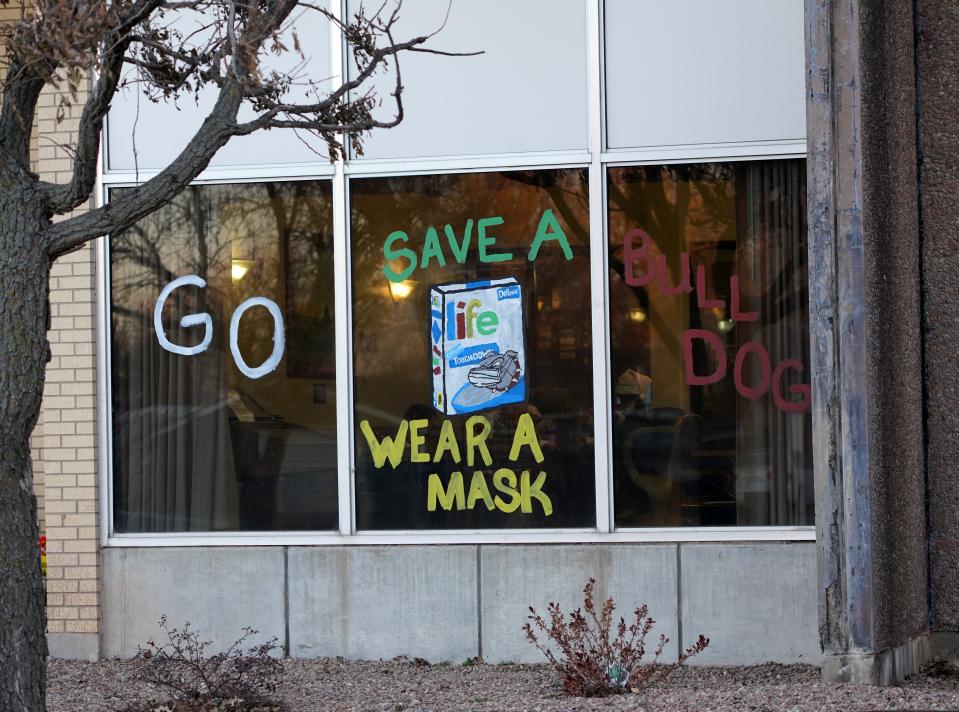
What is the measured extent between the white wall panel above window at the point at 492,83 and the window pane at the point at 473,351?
8.3 inches

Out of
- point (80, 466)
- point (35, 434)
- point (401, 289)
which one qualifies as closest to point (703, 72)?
point (401, 289)

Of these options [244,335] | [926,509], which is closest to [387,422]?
[244,335]

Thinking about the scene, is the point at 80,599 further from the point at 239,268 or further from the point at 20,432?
the point at 20,432

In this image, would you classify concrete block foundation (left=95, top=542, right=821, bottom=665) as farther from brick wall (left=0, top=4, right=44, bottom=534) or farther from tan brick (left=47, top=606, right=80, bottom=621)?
brick wall (left=0, top=4, right=44, bottom=534)

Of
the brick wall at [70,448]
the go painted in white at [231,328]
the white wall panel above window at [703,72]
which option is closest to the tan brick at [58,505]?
the brick wall at [70,448]

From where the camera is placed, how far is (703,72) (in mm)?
6742

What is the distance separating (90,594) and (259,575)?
1029 mm

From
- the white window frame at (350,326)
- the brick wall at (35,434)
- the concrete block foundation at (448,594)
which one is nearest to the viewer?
the concrete block foundation at (448,594)

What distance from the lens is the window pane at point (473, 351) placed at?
270 inches

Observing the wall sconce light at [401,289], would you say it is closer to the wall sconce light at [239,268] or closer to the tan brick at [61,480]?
the wall sconce light at [239,268]

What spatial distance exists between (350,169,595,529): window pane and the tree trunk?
269 centimetres

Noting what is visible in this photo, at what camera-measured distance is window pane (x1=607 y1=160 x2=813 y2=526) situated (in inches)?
266

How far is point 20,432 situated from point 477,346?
120 inches

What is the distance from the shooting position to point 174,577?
7.04m
